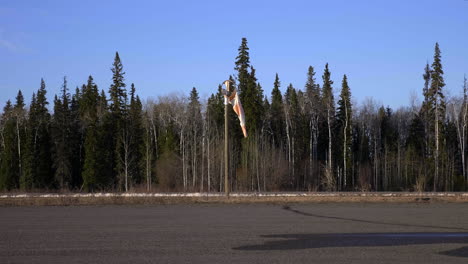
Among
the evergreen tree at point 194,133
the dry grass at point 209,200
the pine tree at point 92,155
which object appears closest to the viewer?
the dry grass at point 209,200

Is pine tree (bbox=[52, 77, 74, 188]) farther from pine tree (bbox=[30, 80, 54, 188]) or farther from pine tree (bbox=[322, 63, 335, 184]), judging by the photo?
pine tree (bbox=[322, 63, 335, 184])

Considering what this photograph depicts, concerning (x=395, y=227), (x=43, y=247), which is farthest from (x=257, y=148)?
(x=43, y=247)

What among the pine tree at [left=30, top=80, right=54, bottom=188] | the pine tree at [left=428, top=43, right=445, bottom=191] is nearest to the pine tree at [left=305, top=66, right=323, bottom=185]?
the pine tree at [left=428, top=43, right=445, bottom=191]

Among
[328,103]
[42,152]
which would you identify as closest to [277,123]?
[328,103]

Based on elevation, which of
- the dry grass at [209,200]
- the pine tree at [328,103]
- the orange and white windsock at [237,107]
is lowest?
the dry grass at [209,200]

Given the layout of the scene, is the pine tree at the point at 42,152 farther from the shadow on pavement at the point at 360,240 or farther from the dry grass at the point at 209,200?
the shadow on pavement at the point at 360,240

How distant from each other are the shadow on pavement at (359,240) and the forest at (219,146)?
39267 millimetres

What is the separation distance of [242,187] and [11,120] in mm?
32946

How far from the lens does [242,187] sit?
174 ft

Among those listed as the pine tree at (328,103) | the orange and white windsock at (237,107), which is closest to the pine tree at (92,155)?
the pine tree at (328,103)

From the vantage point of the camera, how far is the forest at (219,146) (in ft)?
Answer: 187

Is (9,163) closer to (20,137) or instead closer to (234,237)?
(20,137)

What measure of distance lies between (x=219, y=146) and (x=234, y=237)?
42.9 meters

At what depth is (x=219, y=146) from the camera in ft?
185
